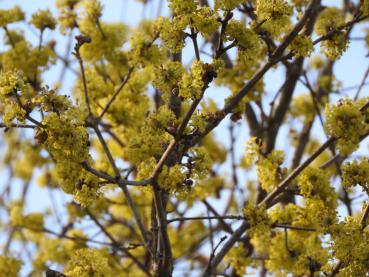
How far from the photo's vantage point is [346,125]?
2875 mm

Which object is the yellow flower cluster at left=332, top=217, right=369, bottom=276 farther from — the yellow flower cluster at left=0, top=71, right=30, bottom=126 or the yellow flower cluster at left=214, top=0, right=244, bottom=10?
the yellow flower cluster at left=0, top=71, right=30, bottom=126

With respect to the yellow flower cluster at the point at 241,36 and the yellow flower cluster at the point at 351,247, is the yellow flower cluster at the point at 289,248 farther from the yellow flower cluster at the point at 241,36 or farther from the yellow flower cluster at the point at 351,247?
the yellow flower cluster at the point at 241,36

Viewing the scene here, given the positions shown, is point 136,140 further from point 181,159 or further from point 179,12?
point 179,12

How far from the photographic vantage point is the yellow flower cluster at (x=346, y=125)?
2863mm

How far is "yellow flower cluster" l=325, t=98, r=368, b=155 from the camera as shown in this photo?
9.39 feet

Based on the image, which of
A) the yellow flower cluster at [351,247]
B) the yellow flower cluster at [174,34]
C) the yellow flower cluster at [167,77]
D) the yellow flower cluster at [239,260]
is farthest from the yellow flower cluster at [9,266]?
the yellow flower cluster at [351,247]

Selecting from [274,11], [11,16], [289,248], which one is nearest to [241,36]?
[274,11]

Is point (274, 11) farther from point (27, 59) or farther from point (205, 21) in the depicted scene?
point (27, 59)

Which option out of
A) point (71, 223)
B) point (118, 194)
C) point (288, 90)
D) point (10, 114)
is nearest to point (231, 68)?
point (288, 90)

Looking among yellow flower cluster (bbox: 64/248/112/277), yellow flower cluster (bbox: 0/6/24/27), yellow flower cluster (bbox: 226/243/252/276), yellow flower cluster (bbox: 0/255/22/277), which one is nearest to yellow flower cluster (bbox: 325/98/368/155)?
yellow flower cluster (bbox: 64/248/112/277)

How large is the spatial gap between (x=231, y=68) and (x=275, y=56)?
1.80 metres

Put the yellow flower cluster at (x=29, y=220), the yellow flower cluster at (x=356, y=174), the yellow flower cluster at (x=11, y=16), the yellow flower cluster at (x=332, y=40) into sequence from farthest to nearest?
the yellow flower cluster at (x=29, y=220), the yellow flower cluster at (x=11, y=16), the yellow flower cluster at (x=332, y=40), the yellow flower cluster at (x=356, y=174)

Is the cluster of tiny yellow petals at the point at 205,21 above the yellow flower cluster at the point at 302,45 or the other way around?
the other way around

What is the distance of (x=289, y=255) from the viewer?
4336 millimetres
